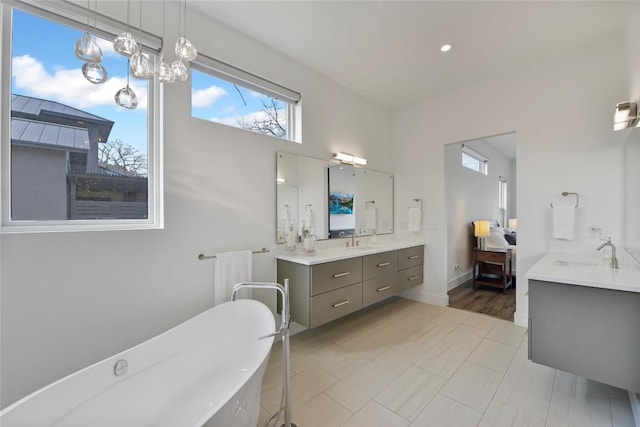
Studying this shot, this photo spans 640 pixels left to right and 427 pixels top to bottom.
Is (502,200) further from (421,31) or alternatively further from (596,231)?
(421,31)

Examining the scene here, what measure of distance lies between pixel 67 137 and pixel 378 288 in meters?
2.99

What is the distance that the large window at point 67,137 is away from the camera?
152 centimetres

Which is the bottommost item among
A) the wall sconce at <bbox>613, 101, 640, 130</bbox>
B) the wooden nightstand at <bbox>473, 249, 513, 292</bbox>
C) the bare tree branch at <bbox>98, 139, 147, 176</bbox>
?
the wooden nightstand at <bbox>473, 249, 513, 292</bbox>

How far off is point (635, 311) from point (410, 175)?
8.97 feet

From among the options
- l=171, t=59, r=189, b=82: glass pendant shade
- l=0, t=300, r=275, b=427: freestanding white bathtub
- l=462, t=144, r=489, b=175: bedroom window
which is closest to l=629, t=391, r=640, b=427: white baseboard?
l=0, t=300, r=275, b=427: freestanding white bathtub

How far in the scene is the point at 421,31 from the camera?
234 cm

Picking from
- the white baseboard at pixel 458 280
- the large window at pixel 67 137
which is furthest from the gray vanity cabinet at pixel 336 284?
the white baseboard at pixel 458 280

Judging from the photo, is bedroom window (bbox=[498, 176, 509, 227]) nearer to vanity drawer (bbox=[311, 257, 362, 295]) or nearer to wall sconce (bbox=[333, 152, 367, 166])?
wall sconce (bbox=[333, 152, 367, 166])

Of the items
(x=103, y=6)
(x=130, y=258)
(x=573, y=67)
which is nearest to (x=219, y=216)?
(x=130, y=258)

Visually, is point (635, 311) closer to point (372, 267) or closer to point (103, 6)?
point (372, 267)

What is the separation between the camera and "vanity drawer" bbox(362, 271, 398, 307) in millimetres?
2873

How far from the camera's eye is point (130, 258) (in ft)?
5.86

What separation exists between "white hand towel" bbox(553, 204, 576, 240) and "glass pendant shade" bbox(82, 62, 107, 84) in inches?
146

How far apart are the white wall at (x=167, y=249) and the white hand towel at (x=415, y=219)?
1769 mm
